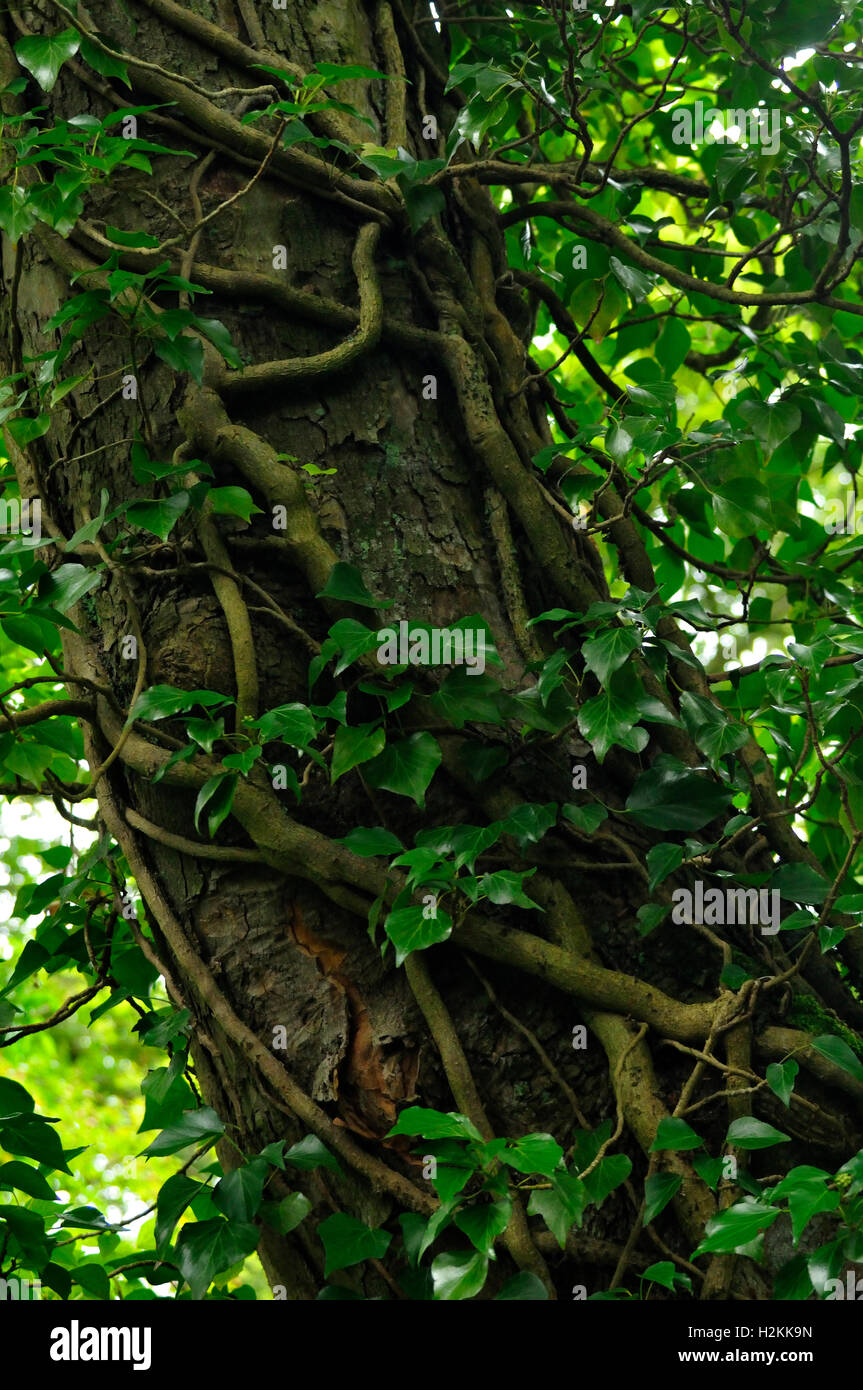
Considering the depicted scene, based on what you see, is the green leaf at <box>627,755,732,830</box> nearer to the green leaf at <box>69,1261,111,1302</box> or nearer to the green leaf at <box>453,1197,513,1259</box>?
the green leaf at <box>453,1197,513,1259</box>

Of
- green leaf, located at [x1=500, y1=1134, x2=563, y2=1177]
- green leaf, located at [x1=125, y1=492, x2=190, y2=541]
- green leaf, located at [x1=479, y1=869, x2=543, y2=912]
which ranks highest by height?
green leaf, located at [x1=125, y1=492, x2=190, y2=541]

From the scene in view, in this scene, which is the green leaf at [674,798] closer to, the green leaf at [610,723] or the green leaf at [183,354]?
the green leaf at [610,723]

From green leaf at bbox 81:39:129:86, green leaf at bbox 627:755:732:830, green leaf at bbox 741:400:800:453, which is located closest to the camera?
green leaf at bbox 627:755:732:830

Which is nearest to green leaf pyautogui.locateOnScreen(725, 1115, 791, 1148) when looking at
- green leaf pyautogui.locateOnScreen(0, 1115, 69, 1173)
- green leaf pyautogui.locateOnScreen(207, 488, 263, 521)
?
green leaf pyautogui.locateOnScreen(0, 1115, 69, 1173)

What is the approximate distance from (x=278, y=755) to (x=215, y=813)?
119 millimetres

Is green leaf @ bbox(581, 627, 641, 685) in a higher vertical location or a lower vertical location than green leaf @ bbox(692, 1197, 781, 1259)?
higher

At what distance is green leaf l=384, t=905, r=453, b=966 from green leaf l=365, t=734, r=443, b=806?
0.42 feet

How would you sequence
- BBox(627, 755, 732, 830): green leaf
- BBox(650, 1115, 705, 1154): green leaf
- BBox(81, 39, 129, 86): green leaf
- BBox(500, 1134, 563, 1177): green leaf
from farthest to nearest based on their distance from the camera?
BBox(81, 39, 129, 86): green leaf < BBox(627, 755, 732, 830): green leaf < BBox(650, 1115, 705, 1154): green leaf < BBox(500, 1134, 563, 1177): green leaf

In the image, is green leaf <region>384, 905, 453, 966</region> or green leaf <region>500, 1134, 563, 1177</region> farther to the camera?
green leaf <region>384, 905, 453, 966</region>

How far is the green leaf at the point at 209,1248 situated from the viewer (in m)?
1.18

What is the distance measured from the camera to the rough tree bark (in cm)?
126
